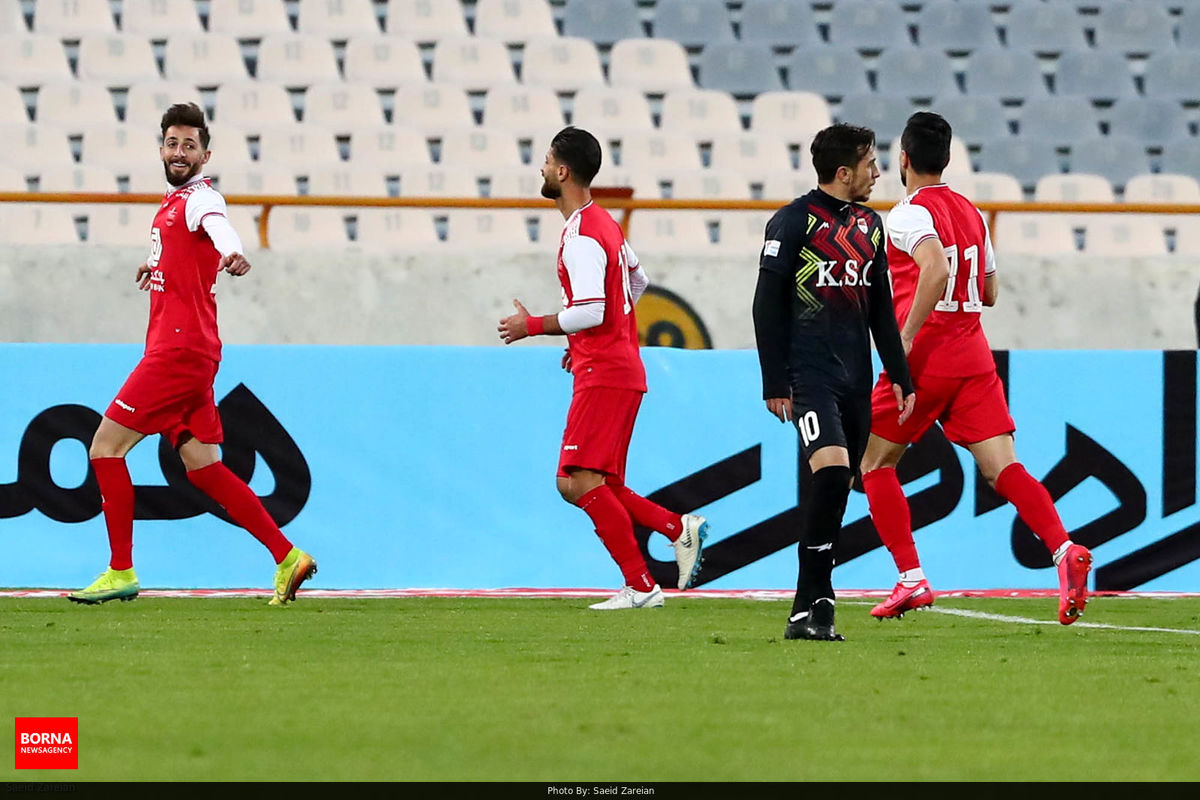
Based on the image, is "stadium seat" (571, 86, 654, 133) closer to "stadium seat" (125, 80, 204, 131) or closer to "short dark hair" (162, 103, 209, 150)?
"stadium seat" (125, 80, 204, 131)

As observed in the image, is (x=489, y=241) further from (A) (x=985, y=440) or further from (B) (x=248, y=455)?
(A) (x=985, y=440)

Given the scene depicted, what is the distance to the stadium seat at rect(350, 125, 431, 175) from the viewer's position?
14039 mm

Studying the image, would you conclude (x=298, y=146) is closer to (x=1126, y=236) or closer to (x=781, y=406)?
(x=1126, y=236)

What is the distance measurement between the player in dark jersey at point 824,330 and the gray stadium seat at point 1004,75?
33.2ft

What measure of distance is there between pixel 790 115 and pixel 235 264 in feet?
29.5

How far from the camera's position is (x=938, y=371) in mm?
6926

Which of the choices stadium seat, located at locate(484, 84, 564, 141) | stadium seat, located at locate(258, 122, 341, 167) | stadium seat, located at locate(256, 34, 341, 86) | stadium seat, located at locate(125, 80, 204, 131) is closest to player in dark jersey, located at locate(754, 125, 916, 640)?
stadium seat, located at locate(258, 122, 341, 167)

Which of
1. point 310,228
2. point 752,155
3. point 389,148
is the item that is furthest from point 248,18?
point 752,155

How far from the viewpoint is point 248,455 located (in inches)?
338

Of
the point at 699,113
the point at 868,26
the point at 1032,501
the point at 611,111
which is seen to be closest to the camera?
the point at 1032,501

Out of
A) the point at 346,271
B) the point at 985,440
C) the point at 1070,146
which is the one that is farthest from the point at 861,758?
the point at 1070,146

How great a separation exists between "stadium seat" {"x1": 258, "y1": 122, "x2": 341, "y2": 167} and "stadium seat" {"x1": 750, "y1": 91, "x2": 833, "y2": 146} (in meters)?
3.48

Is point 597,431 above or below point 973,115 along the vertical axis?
below

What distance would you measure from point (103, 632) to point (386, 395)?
261 cm
